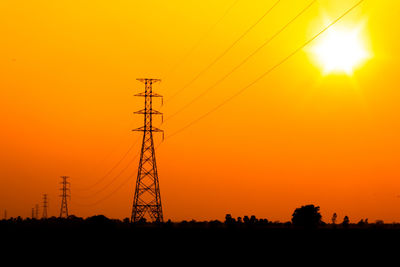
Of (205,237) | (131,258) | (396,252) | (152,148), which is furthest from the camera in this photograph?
(152,148)

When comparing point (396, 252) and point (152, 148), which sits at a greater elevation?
point (152, 148)

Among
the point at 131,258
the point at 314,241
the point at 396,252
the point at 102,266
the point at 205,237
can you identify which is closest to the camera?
the point at 102,266

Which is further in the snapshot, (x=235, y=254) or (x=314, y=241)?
(x=314, y=241)

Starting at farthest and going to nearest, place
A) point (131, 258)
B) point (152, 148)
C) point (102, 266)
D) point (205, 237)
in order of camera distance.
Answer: point (152, 148)
point (205, 237)
point (131, 258)
point (102, 266)

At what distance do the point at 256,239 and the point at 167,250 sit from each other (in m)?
14.2

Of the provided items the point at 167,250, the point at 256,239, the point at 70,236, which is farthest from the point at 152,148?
the point at 167,250

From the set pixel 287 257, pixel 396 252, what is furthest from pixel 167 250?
pixel 396 252

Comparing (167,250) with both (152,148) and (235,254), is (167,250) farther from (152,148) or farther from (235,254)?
(152,148)

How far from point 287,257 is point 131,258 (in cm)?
1217

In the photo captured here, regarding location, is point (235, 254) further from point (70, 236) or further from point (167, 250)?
point (70, 236)

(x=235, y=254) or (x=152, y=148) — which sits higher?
(x=152, y=148)

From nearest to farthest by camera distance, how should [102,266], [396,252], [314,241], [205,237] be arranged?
[102,266] < [396,252] < [314,241] < [205,237]

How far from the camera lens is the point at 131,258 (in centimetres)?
6500

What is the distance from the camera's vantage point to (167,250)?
73062mm
